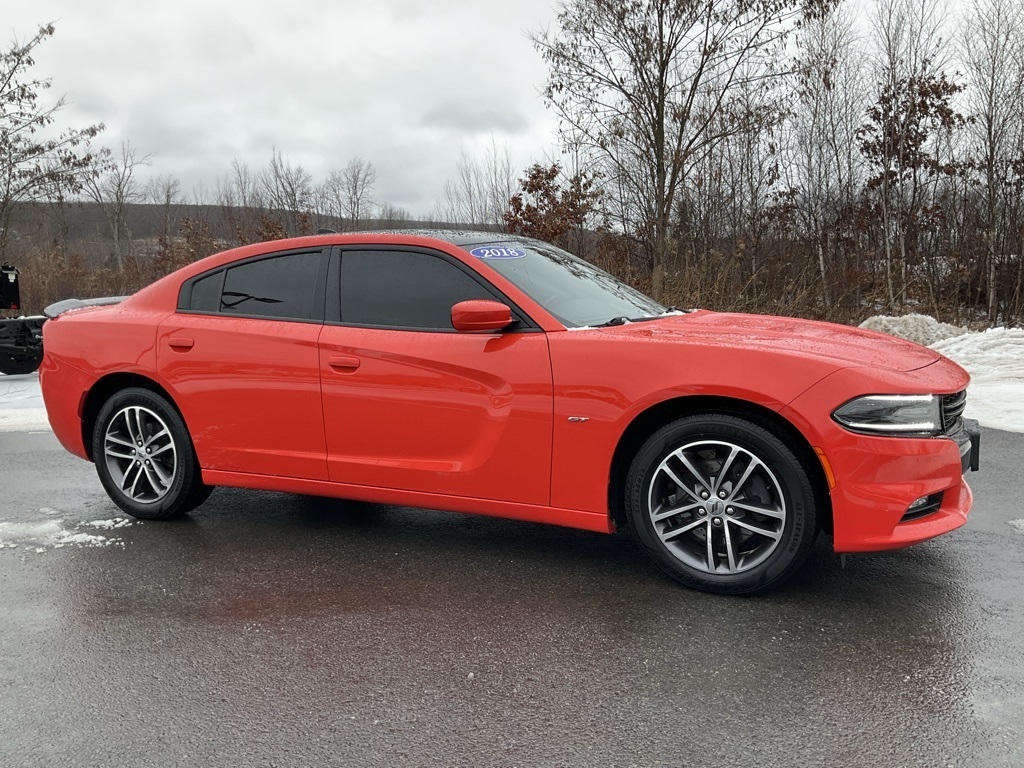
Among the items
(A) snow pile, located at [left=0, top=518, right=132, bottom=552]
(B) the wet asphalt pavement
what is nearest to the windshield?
(B) the wet asphalt pavement

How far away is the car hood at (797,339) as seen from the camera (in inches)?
136

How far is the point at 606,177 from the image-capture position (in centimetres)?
1872

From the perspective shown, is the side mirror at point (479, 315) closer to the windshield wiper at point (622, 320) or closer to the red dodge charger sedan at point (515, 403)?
the red dodge charger sedan at point (515, 403)

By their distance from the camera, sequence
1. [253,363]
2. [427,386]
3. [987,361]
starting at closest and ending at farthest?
[427,386], [253,363], [987,361]

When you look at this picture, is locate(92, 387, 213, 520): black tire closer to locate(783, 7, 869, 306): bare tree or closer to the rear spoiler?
the rear spoiler

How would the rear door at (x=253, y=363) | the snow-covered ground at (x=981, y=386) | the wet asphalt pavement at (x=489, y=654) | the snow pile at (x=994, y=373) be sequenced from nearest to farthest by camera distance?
the wet asphalt pavement at (x=489, y=654) < the rear door at (x=253, y=363) < the snow pile at (x=994, y=373) < the snow-covered ground at (x=981, y=386)

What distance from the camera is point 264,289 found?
178 inches

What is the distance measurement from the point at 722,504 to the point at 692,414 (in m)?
0.39

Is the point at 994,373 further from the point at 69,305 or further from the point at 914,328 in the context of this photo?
the point at 69,305

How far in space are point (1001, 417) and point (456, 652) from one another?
6427 millimetres

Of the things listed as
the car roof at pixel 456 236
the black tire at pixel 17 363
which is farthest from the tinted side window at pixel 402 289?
the black tire at pixel 17 363

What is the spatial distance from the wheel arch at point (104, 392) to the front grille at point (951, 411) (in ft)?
12.4

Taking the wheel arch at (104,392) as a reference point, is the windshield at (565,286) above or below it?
above

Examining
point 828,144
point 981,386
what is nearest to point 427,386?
point 981,386
